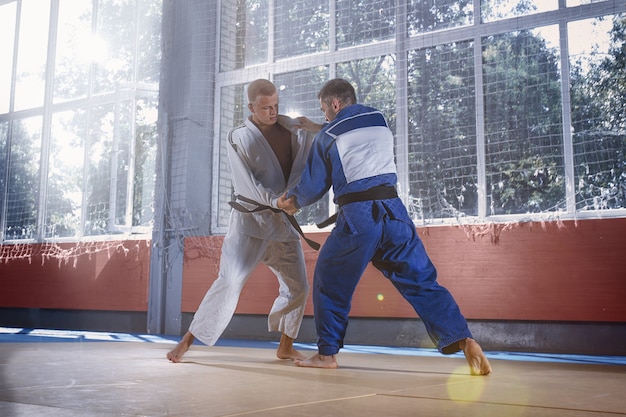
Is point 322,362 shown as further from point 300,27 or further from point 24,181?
point 24,181

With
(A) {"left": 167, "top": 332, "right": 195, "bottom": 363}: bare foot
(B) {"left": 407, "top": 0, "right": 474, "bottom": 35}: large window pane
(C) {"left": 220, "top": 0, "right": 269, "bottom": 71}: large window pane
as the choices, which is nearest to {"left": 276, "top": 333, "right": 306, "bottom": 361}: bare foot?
(A) {"left": 167, "top": 332, "right": 195, "bottom": 363}: bare foot

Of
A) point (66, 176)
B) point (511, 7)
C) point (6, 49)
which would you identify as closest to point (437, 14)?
point (511, 7)

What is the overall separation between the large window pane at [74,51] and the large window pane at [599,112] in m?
5.05

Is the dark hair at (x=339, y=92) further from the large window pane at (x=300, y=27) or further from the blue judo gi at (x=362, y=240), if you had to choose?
A: the large window pane at (x=300, y=27)

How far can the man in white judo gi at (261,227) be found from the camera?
118 inches

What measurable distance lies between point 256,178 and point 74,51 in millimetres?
5215

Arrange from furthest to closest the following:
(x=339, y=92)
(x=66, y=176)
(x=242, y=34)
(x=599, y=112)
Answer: (x=66, y=176)
(x=242, y=34)
(x=599, y=112)
(x=339, y=92)

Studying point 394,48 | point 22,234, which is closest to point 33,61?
point 22,234

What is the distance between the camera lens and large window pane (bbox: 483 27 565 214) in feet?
14.5

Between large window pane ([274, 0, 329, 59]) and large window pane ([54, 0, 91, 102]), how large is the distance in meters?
2.50

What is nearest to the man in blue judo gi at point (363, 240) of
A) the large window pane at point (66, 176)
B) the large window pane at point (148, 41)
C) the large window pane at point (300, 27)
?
the large window pane at point (300, 27)

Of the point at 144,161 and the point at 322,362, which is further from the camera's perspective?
the point at 144,161

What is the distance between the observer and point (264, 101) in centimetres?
312

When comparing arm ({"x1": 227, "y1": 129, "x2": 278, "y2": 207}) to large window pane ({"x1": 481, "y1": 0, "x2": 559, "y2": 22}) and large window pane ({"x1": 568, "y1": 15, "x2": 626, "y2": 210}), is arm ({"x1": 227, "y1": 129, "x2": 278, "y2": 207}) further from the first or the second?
large window pane ({"x1": 481, "y1": 0, "x2": 559, "y2": 22})
